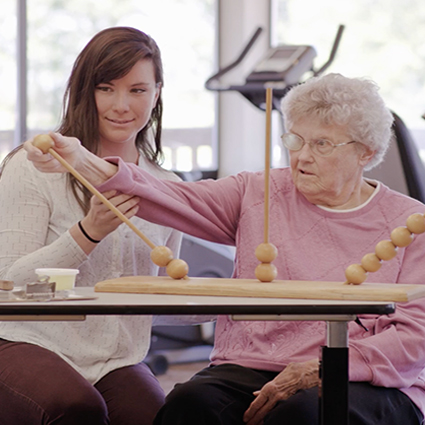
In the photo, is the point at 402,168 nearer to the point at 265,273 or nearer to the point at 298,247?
the point at 298,247

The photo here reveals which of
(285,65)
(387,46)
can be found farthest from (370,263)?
(387,46)

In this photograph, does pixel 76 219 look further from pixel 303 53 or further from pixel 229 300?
pixel 303 53

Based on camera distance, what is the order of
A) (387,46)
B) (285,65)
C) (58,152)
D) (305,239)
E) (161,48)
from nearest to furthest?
(58,152) < (305,239) < (285,65) < (387,46) < (161,48)

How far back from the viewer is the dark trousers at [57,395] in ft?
4.99

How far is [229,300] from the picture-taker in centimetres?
130

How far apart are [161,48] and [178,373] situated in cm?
222

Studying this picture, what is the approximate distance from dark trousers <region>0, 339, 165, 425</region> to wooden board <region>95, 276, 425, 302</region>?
0.22 meters

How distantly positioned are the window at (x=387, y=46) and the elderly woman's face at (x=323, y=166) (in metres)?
→ 2.94

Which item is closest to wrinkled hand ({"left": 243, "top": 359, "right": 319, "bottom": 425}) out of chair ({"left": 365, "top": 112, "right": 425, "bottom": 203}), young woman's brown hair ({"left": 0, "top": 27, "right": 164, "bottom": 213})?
young woman's brown hair ({"left": 0, "top": 27, "right": 164, "bottom": 213})

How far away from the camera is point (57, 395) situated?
5.00 feet

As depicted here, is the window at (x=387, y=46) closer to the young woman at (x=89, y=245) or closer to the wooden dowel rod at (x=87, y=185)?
the young woman at (x=89, y=245)

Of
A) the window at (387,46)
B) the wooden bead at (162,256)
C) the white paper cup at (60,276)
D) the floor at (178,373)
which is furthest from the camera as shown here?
the window at (387,46)

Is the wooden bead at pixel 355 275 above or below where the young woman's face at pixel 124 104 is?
below

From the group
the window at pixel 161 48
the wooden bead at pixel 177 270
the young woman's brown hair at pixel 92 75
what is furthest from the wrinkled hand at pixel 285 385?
the window at pixel 161 48
